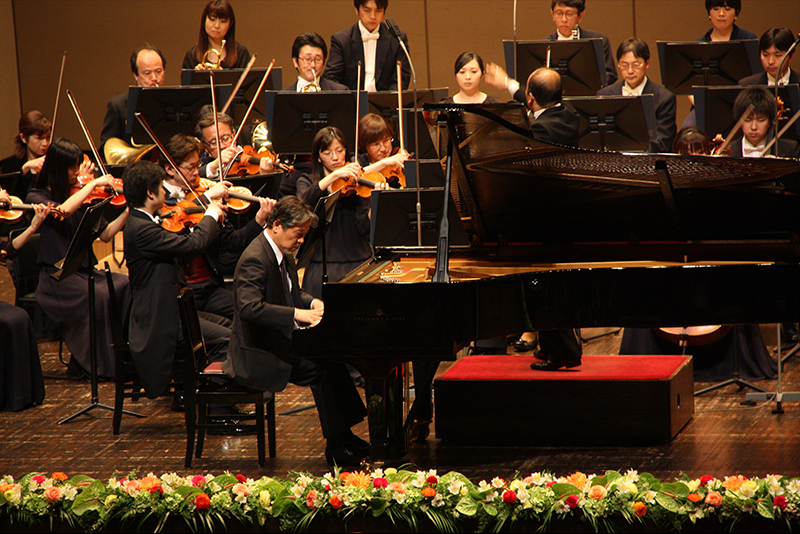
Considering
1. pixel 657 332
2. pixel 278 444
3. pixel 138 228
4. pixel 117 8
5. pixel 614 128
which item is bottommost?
pixel 278 444

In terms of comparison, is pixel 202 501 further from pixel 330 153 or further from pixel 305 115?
pixel 305 115

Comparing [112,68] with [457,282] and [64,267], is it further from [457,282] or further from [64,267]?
[457,282]

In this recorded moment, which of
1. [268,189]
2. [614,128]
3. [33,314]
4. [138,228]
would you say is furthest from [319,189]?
[33,314]

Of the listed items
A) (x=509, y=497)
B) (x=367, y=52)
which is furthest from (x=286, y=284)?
(x=367, y=52)

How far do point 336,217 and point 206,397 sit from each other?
1.59m

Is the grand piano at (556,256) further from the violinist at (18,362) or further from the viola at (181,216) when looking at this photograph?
the violinist at (18,362)

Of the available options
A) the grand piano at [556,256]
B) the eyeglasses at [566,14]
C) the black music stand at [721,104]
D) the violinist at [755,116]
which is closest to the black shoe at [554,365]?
the grand piano at [556,256]

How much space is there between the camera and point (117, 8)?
31.7ft

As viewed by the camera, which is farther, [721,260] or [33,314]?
[33,314]

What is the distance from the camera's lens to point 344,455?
403 cm

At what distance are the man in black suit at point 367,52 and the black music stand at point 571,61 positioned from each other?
89cm

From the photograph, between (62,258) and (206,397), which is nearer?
(206,397)

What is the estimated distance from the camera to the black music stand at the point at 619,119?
5582 mm

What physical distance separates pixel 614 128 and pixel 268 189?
82.2 inches
